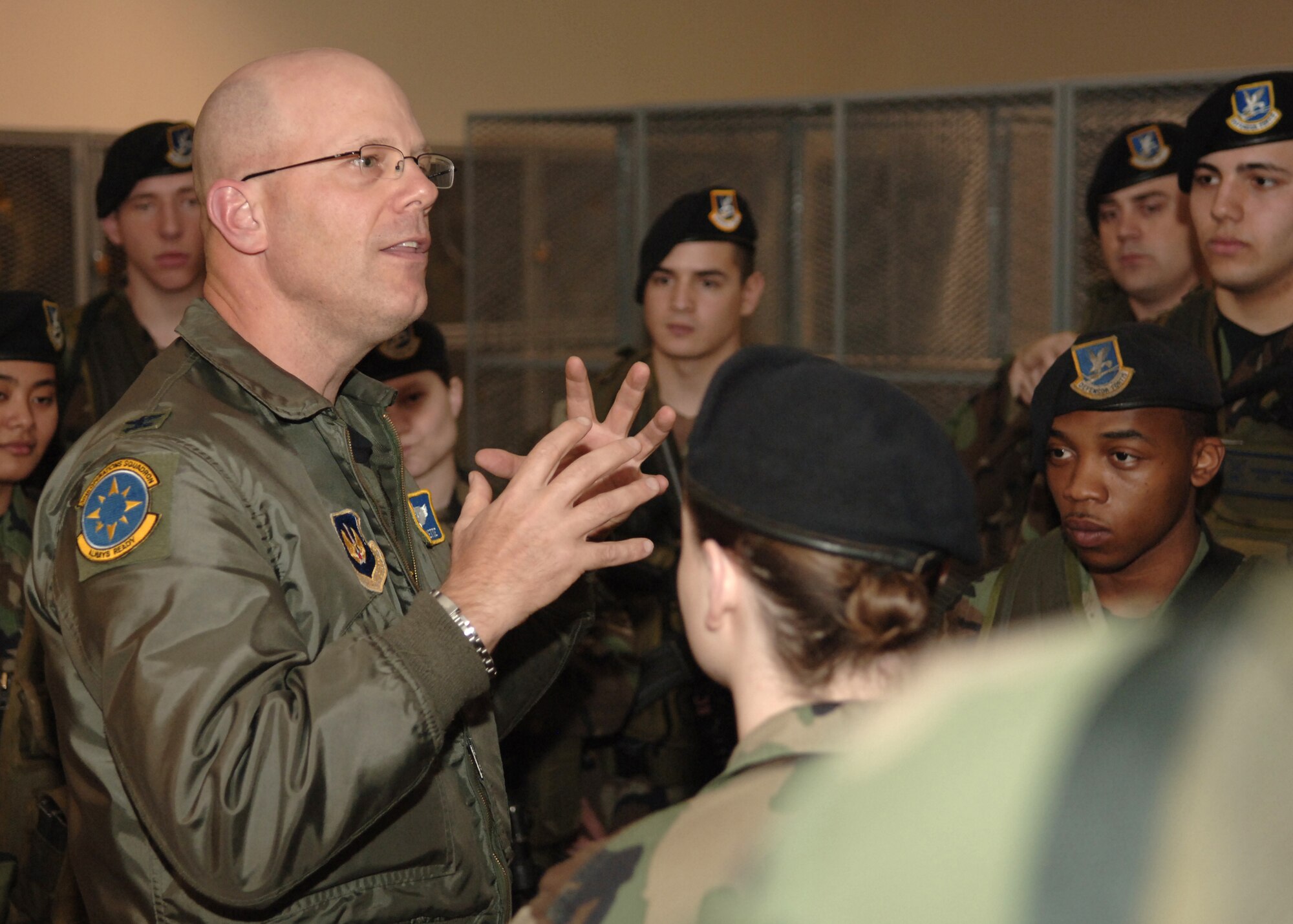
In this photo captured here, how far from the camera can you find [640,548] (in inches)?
61.9

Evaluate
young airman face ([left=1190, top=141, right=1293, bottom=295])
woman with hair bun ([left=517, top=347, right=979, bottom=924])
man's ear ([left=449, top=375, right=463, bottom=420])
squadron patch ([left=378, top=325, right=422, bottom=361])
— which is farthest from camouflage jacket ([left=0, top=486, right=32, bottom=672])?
young airman face ([left=1190, top=141, right=1293, bottom=295])

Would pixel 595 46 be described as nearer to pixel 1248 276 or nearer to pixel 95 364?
pixel 95 364

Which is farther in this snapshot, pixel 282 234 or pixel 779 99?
pixel 779 99

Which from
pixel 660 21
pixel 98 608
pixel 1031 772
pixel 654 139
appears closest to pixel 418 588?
pixel 98 608

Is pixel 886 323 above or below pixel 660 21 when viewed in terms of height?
below

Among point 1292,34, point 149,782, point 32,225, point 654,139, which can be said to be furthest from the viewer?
point 1292,34

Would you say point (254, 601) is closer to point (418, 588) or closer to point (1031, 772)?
point (418, 588)

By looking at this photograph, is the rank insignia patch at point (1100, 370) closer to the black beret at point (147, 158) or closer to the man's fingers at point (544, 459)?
the man's fingers at point (544, 459)

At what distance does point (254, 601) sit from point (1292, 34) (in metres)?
7.50

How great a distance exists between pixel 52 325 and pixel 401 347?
91cm

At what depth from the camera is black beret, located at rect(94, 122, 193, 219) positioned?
3.54m

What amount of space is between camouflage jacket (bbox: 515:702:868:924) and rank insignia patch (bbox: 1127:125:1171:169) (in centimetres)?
277

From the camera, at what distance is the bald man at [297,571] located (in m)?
1.25

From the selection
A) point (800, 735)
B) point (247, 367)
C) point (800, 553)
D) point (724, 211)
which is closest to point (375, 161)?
point (247, 367)
